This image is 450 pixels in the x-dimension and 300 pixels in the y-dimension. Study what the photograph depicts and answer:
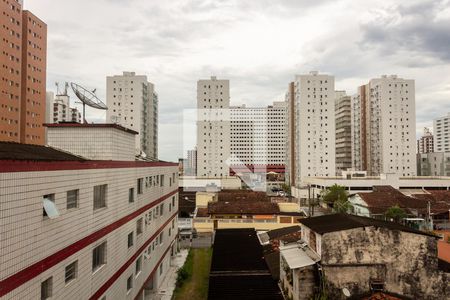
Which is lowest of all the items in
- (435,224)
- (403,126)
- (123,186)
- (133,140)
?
(435,224)

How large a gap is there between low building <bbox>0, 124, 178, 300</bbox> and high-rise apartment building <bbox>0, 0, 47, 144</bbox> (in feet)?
146

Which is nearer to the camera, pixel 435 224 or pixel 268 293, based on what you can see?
pixel 268 293

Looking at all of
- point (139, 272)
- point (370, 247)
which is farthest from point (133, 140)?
point (370, 247)

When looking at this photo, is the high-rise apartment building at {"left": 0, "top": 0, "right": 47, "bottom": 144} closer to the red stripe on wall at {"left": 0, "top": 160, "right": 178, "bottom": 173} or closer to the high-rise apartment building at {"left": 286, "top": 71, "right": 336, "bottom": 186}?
the red stripe on wall at {"left": 0, "top": 160, "right": 178, "bottom": 173}

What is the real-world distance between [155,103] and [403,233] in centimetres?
8835

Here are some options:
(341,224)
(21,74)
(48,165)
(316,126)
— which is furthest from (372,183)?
(48,165)

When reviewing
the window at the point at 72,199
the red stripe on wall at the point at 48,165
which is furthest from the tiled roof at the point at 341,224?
the window at the point at 72,199

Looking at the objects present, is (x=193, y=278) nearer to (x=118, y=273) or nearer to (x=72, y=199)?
(x=118, y=273)

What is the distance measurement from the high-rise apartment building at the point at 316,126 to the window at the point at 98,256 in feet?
243

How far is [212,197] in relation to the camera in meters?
53.1

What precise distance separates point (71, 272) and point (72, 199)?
2.36 metres

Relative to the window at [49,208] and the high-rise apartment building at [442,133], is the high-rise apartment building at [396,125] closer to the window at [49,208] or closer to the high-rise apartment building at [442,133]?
the high-rise apartment building at [442,133]

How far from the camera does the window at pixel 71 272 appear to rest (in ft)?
37.0

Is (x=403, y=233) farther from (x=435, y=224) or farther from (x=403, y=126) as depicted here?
(x=403, y=126)
